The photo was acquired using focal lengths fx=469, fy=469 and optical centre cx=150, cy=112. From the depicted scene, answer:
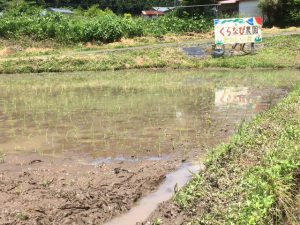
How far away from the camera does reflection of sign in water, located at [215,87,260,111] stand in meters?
10.9

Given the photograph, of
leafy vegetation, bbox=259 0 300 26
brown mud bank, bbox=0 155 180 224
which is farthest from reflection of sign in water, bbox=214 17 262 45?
brown mud bank, bbox=0 155 180 224

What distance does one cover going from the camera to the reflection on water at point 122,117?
7652 millimetres

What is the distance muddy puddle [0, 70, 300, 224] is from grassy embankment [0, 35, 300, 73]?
8.15 feet

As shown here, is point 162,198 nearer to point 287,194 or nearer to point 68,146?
point 287,194

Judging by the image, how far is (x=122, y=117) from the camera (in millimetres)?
9953

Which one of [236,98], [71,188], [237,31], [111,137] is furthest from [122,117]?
[237,31]


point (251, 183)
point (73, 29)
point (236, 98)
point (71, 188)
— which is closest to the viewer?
point (251, 183)

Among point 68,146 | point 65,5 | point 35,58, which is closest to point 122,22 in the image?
point 35,58

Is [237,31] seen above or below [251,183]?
above

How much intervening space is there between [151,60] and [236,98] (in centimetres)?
903

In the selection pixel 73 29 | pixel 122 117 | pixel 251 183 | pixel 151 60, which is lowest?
pixel 122 117

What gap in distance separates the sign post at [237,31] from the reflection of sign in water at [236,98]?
26.7ft

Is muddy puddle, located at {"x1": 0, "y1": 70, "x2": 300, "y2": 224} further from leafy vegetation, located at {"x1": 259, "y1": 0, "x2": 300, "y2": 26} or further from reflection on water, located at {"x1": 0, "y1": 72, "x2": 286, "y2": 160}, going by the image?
leafy vegetation, located at {"x1": 259, "y1": 0, "x2": 300, "y2": 26}

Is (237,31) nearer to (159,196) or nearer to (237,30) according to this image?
(237,30)
